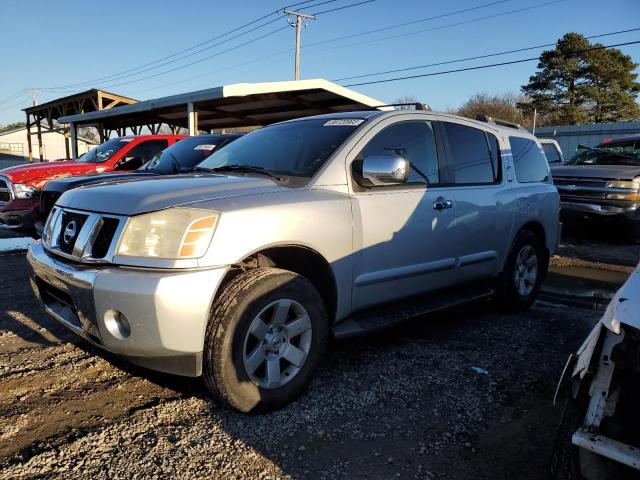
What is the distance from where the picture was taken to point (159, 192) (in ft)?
9.25

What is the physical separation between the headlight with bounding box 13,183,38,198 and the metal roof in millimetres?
7186

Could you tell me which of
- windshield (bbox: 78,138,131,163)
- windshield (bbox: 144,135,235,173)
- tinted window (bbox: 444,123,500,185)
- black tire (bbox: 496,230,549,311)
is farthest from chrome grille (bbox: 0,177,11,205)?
black tire (bbox: 496,230,549,311)

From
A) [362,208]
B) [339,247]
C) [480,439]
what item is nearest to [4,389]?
[339,247]

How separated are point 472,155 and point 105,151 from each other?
6.90 meters

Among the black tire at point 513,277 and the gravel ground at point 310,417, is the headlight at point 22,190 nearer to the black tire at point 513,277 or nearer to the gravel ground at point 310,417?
the gravel ground at point 310,417

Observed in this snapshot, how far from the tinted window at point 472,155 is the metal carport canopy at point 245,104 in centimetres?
786

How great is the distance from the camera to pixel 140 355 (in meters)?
2.60

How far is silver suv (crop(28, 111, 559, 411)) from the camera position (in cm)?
257

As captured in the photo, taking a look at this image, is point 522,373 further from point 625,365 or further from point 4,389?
point 4,389

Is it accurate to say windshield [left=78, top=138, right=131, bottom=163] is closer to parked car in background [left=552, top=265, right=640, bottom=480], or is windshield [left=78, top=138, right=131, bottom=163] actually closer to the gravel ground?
the gravel ground

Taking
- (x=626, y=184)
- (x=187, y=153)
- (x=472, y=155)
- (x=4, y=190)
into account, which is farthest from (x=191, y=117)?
(x=472, y=155)

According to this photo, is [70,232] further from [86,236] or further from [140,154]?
[140,154]

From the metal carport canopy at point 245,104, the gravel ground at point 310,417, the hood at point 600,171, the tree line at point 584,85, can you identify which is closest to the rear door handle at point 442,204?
the gravel ground at point 310,417

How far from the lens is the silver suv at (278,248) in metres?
2.57
